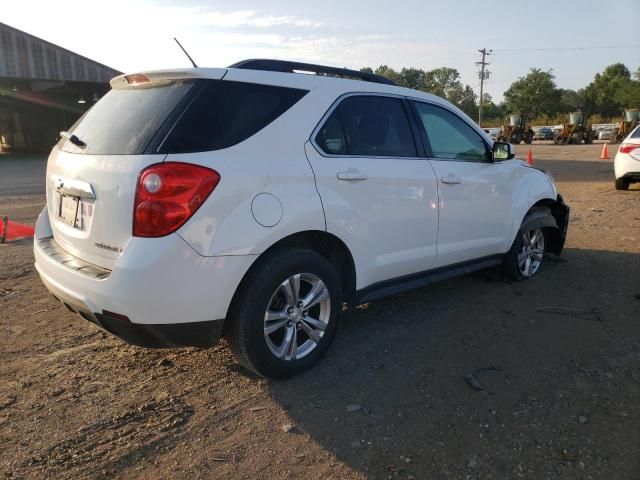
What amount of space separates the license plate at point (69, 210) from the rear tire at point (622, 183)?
11.8m

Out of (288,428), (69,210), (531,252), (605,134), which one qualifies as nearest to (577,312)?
(531,252)

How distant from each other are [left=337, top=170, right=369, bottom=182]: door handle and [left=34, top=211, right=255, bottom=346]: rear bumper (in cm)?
86

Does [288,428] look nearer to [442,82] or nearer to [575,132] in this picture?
[575,132]

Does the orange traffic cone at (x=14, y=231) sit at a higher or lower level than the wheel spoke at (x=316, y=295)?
lower

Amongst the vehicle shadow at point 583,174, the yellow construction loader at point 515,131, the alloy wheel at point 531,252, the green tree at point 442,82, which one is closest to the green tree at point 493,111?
Result: the green tree at point 442,82

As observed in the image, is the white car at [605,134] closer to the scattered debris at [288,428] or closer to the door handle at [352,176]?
the door handle at [352,176]

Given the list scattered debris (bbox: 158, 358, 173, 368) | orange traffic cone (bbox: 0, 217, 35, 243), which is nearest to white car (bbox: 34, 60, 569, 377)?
scattered debris (bbox: 158, 358, 173, 368)

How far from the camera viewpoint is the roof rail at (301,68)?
3.30m

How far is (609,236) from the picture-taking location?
23.6ft

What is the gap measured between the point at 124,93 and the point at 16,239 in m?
4.93

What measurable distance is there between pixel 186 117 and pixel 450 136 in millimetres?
2373

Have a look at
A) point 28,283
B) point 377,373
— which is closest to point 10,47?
point 28,283

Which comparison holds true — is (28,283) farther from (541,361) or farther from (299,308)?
(541,361)

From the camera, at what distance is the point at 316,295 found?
10.7 feet
